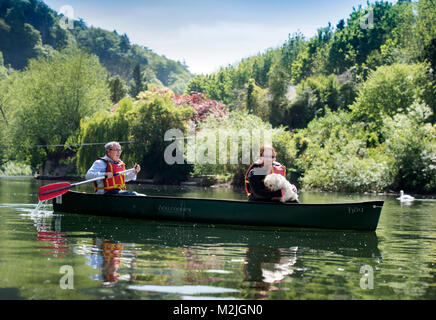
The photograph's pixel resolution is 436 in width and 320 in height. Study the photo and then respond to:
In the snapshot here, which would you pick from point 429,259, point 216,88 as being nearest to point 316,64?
point 216,88

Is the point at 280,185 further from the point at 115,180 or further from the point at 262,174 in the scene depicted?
the point at 115,180

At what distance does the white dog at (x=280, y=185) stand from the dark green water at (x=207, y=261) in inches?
26.9

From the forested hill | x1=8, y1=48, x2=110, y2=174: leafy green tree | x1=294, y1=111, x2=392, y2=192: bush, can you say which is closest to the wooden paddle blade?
x1=294, y1=111, x2=392, y2=192: bush

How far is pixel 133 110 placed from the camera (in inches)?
1476

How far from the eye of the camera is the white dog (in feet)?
32.9

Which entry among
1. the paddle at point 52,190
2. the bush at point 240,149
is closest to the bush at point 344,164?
the bush at point 240,149

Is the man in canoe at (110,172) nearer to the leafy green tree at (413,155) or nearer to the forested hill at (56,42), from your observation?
the leafy green tree at (413,155)

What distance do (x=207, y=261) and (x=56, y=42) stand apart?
132 metres

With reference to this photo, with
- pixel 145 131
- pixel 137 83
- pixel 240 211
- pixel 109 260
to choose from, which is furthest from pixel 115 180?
pixel 137 83

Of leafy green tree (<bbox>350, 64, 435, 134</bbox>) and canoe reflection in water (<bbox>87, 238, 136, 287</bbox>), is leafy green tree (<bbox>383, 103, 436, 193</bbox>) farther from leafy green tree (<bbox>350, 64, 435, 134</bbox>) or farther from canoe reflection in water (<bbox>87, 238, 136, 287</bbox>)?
canoe reflection in water (<bbox>87, 238, 136, 287</bbox>)

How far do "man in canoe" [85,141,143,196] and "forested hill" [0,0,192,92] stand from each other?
76362 mm

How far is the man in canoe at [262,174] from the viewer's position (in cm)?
970

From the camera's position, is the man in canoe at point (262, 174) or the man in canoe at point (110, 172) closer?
the man in canoe at point (262, 174)

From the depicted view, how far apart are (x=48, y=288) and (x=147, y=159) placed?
31853 mm
